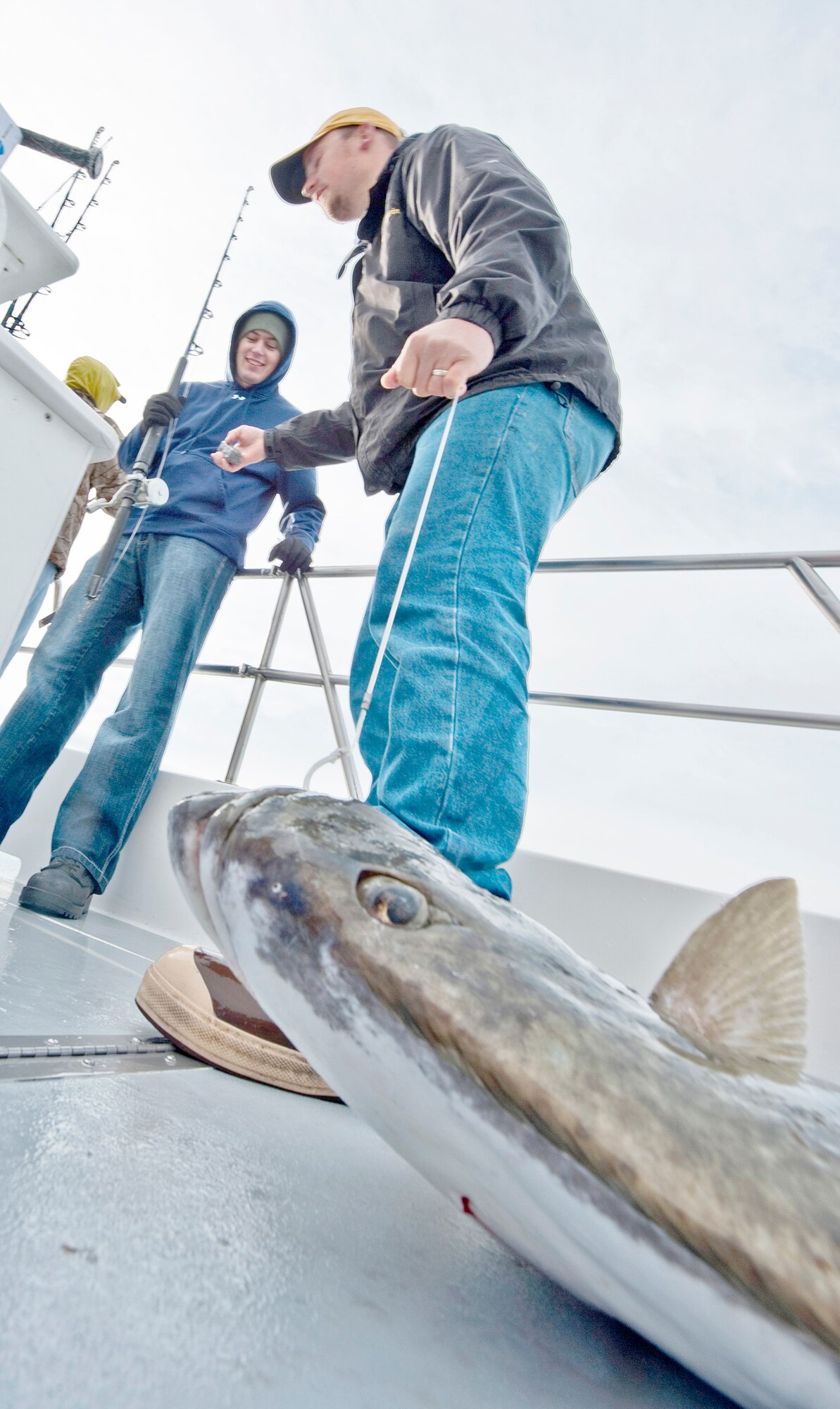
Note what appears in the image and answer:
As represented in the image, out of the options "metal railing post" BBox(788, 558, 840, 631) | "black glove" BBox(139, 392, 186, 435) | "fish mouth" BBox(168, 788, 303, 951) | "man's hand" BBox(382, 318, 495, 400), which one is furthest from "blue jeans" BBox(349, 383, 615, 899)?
"black glove" BBox(139, 392, 186, 435)

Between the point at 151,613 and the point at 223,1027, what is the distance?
1403 millimetres

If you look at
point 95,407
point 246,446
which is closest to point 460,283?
point 246,446

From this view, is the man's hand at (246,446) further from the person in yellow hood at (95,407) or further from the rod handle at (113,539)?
the person in yellow hood at (95,407)

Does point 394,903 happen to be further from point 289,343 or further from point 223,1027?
point 289,343

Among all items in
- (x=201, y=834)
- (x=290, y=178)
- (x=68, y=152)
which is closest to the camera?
(x=201, y=834)

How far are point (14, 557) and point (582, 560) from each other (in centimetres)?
121

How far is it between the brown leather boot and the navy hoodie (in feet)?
4.83

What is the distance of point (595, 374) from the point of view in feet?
3.70

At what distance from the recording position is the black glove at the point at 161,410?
2.24 metres

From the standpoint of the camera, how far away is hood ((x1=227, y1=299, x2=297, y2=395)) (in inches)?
96.0

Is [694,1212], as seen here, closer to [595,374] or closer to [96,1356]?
[96,1356]

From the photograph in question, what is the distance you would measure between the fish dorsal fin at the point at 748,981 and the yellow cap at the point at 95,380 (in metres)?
3.21

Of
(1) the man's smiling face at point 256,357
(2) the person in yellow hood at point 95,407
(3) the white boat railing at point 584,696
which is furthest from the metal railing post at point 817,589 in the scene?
(2) the person in yellow hood at point 95,407

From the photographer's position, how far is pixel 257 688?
7.25ft
